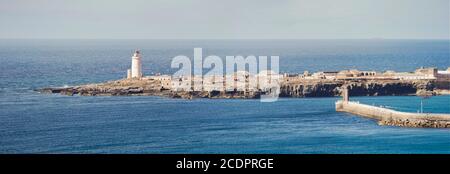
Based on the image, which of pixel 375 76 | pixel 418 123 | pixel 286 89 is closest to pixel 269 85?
pixel 286 89

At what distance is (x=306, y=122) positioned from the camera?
2475 centimetres

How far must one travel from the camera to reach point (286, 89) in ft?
104

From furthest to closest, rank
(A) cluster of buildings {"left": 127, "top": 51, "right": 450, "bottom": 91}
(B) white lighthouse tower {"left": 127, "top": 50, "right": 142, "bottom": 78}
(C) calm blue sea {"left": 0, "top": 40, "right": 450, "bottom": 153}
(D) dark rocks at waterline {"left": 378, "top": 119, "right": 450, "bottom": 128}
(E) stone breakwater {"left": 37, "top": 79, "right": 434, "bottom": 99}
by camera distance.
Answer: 1. (B) white lighthouse tower {"left": 127, "top": 50, "right": 142, "bottom": 78}
2. (A) cluster of buildings {"left": 127, "top": 51, "right": 450, "bottom": 91}
3. (E) stone breakwater {"left": 37, "top": 79, "right": 434, "bottom": 99}
4. (D) dark rocks at waterline {"left": 378, "top": 119, "right": 450, "bottom": 128}
5. (C) calm blue sea {"left": 0, "top": 40, "right": 450, "bottom": 153}

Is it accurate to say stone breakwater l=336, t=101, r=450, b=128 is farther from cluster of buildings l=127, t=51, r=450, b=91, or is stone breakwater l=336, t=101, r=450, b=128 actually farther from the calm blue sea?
cluster of buildings l=127, t=51, r=450, b=91

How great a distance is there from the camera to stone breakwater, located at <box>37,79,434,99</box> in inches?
1216

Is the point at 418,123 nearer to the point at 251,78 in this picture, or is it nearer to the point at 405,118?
the point at 405,118

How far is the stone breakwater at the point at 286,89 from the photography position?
30891 millimetres

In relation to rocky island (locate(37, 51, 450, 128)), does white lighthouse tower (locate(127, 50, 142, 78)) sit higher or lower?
higher

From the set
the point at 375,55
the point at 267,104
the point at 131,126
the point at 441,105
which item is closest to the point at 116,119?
the point at 131,126
